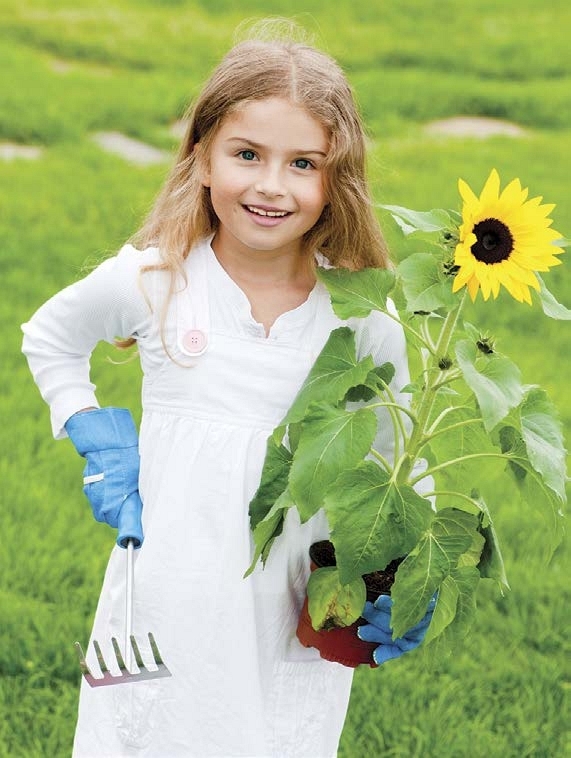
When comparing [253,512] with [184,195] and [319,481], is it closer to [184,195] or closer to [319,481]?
[319,481]

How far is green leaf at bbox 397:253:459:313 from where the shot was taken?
6.55 ft

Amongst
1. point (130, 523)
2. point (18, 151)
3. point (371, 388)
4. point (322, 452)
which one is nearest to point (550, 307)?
point (371, 388)

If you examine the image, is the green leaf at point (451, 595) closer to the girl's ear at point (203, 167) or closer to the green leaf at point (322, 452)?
the green leaf at point (322, 452)

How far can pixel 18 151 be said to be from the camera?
638 centimetres

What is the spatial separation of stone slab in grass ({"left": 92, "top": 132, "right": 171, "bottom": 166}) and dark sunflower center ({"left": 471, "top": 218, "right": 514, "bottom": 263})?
4.61 meters

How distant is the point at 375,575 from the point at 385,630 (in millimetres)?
96

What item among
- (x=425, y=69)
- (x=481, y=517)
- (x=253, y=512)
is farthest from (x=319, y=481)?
(x=425, y=69)

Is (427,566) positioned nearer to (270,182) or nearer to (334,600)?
(334,600)

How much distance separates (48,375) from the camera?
7.83 feet

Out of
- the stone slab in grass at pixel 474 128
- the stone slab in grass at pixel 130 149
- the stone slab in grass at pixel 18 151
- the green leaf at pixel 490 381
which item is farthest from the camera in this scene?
the stone slab in grass at pixel 474 128

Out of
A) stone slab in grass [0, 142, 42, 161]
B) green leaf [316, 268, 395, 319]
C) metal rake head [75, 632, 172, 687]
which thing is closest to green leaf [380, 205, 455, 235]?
green leaf [316, 268, 395, 319]

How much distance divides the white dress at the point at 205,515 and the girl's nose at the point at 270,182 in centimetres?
21

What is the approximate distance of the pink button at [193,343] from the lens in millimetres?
2242

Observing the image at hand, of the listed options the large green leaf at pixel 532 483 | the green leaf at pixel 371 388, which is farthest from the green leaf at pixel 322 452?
the large green leaf at pixel 532 483
